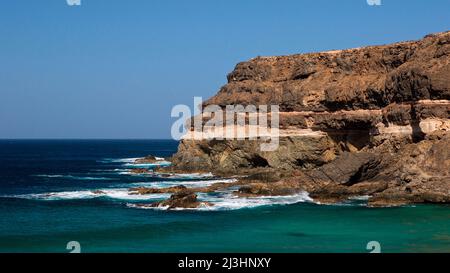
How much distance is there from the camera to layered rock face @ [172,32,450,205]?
1561 inches

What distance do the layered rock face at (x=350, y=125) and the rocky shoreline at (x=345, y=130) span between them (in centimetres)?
8

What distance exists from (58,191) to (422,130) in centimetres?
3002

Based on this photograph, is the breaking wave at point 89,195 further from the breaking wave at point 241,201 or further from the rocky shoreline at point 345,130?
the breaking wave at point 241,201

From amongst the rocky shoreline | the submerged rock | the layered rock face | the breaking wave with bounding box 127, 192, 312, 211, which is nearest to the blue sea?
the breaking wave with bounding box 127, 192, 312, 211

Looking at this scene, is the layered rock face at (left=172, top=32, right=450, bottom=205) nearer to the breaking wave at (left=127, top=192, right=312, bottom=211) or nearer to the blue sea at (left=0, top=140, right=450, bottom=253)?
the breaking wave at (left=127, top=192, right=312, bottom=211)

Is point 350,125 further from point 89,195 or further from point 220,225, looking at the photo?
point 220,225

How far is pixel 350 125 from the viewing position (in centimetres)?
5341

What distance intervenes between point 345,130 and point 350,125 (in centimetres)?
132

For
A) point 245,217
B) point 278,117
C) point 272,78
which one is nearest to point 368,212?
point 245,217

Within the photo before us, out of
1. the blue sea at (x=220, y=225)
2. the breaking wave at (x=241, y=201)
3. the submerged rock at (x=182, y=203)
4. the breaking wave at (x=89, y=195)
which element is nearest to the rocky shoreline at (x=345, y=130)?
the submerged rock at (x=182, y=203)

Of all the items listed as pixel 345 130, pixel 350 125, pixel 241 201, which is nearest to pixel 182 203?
pixel 241 201

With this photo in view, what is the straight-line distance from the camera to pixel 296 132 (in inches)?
2223

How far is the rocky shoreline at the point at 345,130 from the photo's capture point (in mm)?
39031

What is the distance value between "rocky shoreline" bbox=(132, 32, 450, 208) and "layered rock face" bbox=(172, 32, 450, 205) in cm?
8
